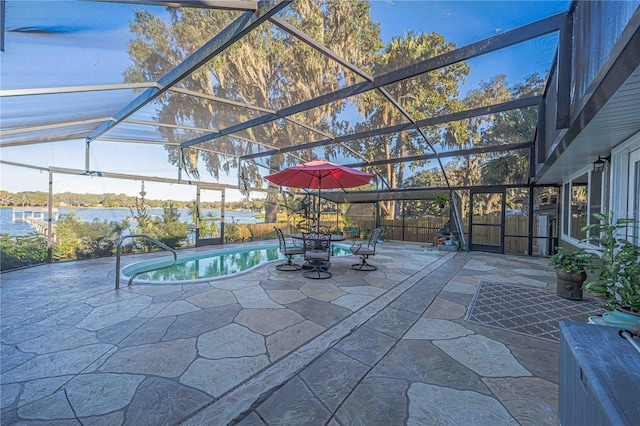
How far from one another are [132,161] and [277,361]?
8682 mm

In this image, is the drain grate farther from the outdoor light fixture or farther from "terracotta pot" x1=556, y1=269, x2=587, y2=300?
the outdoor light fixture

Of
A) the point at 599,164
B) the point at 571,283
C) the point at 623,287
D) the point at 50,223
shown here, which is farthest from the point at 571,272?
the point at 50,223

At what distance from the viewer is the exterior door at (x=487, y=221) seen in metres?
9.27

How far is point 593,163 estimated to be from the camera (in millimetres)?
4926

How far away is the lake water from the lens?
5.72m

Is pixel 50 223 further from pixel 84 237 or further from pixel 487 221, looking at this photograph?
pixel 487 221

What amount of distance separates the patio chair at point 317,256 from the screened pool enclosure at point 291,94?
3018mm

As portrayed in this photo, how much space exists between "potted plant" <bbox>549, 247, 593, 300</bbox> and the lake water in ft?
34.2

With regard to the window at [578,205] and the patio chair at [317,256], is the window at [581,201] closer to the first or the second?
the window at [578,205]

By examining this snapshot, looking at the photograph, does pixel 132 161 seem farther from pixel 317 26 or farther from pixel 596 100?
pixel 596 100

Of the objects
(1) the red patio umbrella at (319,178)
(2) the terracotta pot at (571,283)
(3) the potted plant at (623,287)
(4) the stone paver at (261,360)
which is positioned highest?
(1) the red patio umbrella at (319,178)

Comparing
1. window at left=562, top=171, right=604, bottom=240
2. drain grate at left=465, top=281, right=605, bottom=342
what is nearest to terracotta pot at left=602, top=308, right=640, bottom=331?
drain grate at left=465, top=281, right=605, bottom=342

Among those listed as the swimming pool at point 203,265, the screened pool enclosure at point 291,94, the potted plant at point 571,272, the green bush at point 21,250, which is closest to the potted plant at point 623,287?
the potted plant at point 571,272

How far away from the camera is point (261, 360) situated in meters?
2.32
